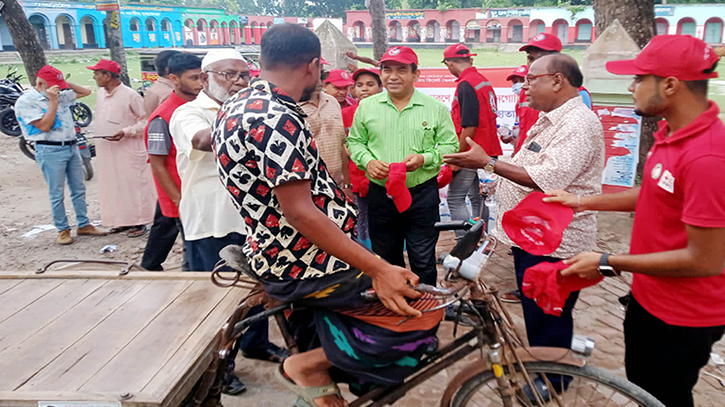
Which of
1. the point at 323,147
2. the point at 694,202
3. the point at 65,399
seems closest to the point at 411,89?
the point at 323,147

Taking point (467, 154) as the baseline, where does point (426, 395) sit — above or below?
below

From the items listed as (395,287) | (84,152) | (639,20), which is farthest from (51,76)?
(639,20)

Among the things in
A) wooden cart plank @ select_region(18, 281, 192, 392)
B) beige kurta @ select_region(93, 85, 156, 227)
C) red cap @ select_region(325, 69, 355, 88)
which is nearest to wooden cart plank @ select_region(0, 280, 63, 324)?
wooden cart plank @ select_region(18, 281, 192, 392)

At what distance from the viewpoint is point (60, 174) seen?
584 cm

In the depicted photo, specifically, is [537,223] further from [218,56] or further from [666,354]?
[218,56]

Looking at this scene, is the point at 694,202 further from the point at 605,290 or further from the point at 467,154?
the point at 605,290

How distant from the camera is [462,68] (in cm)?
508

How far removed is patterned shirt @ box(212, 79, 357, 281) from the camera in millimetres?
1675

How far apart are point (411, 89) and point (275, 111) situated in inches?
88.3

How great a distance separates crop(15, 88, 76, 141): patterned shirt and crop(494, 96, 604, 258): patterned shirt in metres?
5.27

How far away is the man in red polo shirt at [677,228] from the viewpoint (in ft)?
5.46

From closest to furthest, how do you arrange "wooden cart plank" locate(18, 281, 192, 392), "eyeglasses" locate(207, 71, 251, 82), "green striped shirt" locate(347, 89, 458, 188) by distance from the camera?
"wooden cart plank" locate(18, 281, 192, 392) < "eyeglasses" locate(207, 71, 251, 82) < "green striped shirt" locate(347, 89, 458, 188)

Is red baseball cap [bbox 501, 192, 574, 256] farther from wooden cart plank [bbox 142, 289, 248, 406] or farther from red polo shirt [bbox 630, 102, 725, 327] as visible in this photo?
wooden cart plank [bbox 142, 289, 248, 406]

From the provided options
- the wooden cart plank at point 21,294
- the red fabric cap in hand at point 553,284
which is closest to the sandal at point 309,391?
the red fabric cap in hand at point 553,284
